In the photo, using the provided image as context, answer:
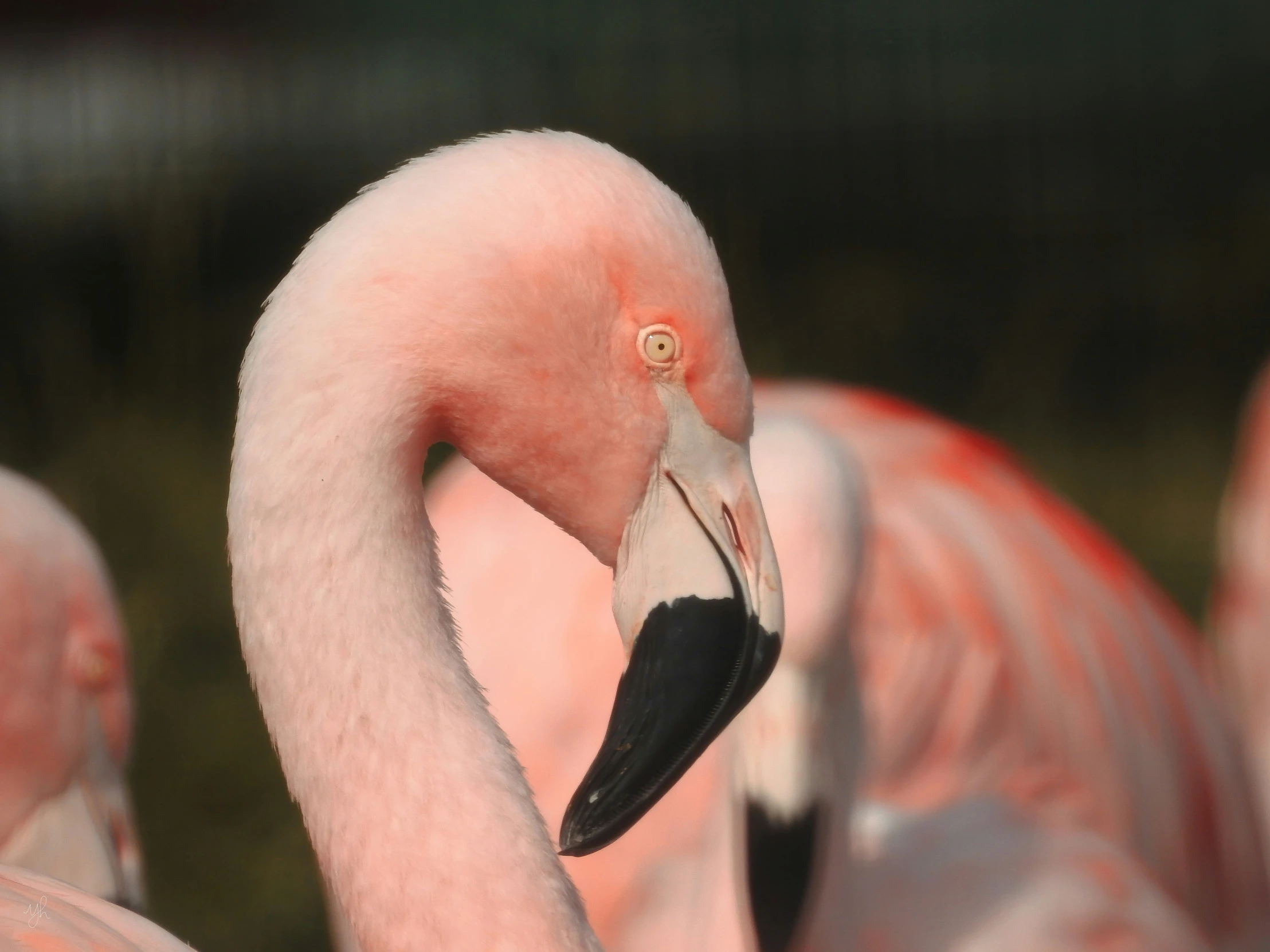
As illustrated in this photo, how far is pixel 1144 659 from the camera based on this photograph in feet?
10.8

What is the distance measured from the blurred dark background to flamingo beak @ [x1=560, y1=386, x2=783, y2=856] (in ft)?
16.2

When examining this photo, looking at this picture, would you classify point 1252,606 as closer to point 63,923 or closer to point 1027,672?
point 1027,672

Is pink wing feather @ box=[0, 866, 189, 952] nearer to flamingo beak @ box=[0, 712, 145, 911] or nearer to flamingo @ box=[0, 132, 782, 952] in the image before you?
flamingo @ box=[0, 132, 782, 952]

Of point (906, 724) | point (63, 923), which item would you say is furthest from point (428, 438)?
point (906, 724)

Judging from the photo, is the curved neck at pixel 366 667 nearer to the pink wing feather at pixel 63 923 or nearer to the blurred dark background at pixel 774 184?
the pink wing feather at pixel 63 923

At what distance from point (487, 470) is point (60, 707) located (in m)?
1.17

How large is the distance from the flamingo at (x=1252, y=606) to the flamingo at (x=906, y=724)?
15.4 inches

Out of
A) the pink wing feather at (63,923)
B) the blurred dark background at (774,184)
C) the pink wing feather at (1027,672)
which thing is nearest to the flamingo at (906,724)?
the pink wing feather at (1027,672)

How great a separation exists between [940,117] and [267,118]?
330cm

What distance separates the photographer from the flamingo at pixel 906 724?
2.27 meters

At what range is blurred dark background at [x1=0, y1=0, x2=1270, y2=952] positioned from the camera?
705 centimetres

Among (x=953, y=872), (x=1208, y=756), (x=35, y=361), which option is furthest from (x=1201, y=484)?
(x=35, y=361)

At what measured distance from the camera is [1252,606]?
3.90 m

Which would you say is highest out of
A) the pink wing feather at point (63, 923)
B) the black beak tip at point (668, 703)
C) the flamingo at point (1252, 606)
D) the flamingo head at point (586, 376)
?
the flamingo head at point (586, 376)
